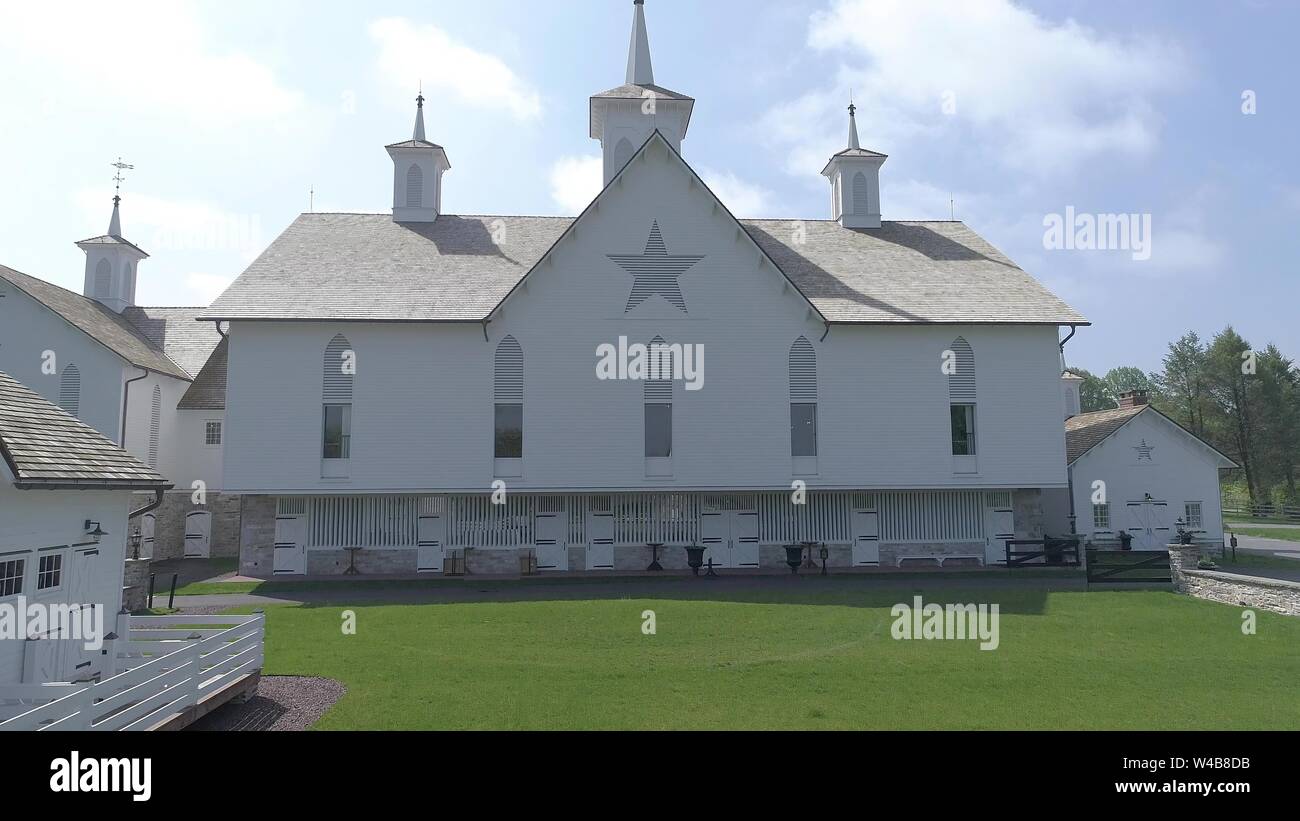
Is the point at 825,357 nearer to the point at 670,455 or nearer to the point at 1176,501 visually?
the point at 670,455

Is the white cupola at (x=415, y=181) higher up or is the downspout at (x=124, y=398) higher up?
the white cupola at (x=415, y=181)

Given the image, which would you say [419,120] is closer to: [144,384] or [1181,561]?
[144,384]

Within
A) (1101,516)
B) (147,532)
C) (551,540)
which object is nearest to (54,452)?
(551,540)

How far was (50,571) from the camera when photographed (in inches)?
455

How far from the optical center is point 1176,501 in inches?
1196

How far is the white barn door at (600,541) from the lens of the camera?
25750 mm

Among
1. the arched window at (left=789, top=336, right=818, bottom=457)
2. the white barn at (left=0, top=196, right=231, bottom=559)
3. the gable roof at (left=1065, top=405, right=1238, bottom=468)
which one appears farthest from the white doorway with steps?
the white barn at (left=0, top=196, right=231, bottom=559)

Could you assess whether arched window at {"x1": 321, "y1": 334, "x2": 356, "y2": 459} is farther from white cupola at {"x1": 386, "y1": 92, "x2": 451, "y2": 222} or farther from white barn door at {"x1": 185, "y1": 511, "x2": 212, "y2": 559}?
white barn door at {"x1": 185, "y1": 511, "x2": 212, "y2": 559}

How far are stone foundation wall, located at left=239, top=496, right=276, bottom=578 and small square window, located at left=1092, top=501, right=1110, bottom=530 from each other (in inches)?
1229

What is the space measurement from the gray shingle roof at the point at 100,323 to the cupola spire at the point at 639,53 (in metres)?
24.4

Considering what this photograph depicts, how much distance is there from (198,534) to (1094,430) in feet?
125

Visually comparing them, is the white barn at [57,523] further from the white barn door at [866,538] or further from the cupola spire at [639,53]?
the cupola spire at [639,53]

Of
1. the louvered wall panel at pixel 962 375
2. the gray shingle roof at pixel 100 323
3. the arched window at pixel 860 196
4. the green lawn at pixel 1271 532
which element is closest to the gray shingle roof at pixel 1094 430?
the louvered wall panel at pixel 962 375
